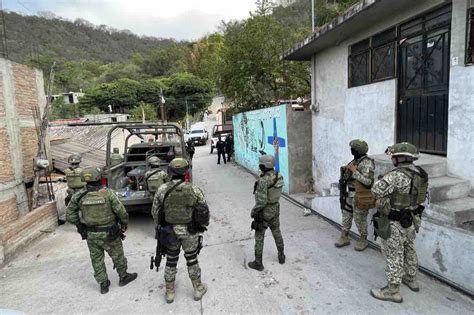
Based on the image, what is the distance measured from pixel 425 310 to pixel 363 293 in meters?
0.60

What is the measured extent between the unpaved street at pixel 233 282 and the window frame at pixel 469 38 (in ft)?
9.40

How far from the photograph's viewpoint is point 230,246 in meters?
5.00

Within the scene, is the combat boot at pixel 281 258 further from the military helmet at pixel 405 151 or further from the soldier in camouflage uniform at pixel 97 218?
the soldier in camouflage uniform at pixel 97 218

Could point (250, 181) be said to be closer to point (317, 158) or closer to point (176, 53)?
point (317, 158)

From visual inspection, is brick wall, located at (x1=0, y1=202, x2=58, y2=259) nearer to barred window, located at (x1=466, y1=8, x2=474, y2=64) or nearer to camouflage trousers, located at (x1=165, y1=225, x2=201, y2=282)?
camouflage trousers, located at (x1=165, y1=225, x2=201, y2=282)

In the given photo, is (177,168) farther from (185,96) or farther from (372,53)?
(185,96)

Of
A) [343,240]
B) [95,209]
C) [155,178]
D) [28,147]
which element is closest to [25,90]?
[28,147]

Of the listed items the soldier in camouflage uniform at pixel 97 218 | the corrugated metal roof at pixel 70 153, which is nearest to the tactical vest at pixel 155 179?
the soldier in camouflage uniform at pixel 97 218

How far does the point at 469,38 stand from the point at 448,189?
2010 millimetres

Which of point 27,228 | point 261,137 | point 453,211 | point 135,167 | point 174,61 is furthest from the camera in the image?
point 174,61

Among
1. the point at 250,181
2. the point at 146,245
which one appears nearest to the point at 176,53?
the point at 250,181

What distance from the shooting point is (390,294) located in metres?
3.26

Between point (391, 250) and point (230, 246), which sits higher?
point (391, 250)

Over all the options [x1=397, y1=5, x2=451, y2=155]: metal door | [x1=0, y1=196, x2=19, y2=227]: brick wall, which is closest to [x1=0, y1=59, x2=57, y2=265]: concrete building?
[x1=0, y1=196, x2=19, y2=227]: brick wall
